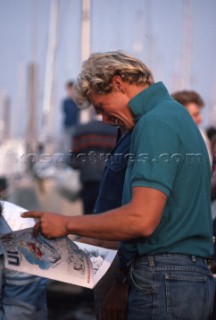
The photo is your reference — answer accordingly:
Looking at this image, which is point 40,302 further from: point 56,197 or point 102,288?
point 56,197

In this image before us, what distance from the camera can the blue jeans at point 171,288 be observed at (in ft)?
7.71

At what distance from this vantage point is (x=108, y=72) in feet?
8.18

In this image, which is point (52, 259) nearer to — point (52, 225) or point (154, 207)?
point (52, 225)

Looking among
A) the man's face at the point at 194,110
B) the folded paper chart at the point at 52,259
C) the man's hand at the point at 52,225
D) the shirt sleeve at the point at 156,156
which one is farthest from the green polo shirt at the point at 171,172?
the man's face at the point at 194,110

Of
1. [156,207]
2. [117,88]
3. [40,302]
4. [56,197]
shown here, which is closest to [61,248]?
[156,207]

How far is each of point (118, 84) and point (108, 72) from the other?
0.06 metres

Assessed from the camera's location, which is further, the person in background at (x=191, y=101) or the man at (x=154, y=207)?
the person in background at (x=191, y=101)

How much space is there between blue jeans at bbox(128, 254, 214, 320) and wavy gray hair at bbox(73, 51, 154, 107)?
0.71 metres

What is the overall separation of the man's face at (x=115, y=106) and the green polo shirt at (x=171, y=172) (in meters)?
0.05

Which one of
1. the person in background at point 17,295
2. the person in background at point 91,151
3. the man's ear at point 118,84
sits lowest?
the person in background at point 91,151

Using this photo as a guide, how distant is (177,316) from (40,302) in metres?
1.10

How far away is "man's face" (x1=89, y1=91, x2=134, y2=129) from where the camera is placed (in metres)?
2.52

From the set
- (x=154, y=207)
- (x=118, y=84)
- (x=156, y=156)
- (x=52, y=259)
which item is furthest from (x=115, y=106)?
(x=52, y=259)

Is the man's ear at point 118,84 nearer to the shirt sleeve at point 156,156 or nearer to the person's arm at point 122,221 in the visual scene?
the shirt sleeve at point 156,156
